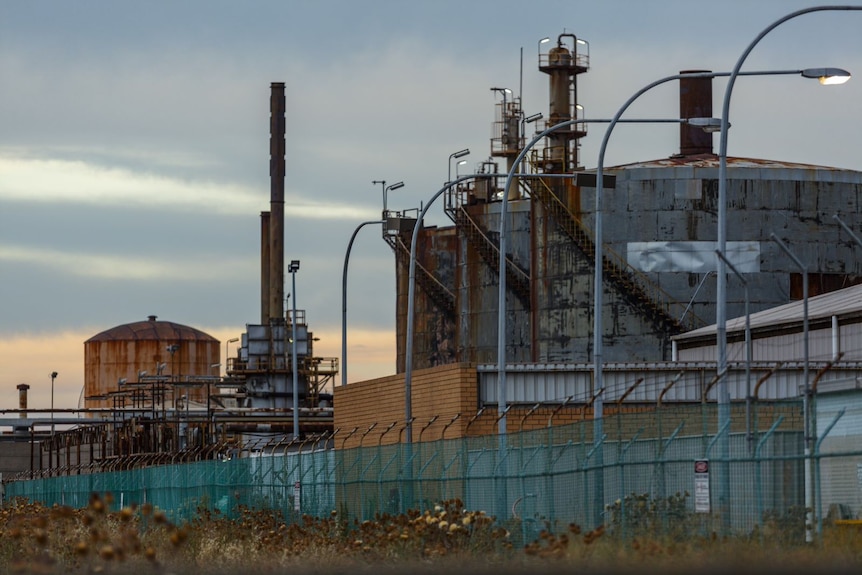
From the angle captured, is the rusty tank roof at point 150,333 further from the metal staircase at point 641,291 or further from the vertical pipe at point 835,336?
the vertical pipe at point 835,336

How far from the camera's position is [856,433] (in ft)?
78.5

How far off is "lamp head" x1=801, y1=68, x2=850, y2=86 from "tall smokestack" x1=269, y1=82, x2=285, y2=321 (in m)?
54.9

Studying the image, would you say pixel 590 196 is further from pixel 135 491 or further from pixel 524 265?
pixel 135 491

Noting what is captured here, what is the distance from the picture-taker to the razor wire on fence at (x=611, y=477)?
70.9ft

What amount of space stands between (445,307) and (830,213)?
52.4 ft

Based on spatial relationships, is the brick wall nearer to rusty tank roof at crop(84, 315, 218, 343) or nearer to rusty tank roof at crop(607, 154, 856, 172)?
rusty tank roof at crop(607, 154, 856, 172)

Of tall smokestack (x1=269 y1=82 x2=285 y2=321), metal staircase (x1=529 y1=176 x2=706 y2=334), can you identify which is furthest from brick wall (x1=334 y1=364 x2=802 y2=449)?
tall smokestack (x1=269 y1=82 x2=285 y2=321)

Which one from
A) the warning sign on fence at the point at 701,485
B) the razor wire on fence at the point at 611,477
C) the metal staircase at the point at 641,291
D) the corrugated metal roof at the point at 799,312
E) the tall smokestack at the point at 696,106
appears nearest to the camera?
the warning sign on fence at the point at 701,485

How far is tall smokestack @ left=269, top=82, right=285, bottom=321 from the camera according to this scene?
268ft

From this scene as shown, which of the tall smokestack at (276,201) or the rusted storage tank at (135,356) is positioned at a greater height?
the tall smokestack at (276,201)

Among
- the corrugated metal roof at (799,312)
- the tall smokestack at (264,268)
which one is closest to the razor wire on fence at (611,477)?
the corrugated metal roof at (799,312)

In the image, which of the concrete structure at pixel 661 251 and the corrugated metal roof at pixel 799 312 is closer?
the corrugated metal roof at pixel 799 312

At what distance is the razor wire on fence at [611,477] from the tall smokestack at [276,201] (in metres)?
43.5

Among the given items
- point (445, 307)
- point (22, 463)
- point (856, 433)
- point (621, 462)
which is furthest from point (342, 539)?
point (22, 463)
